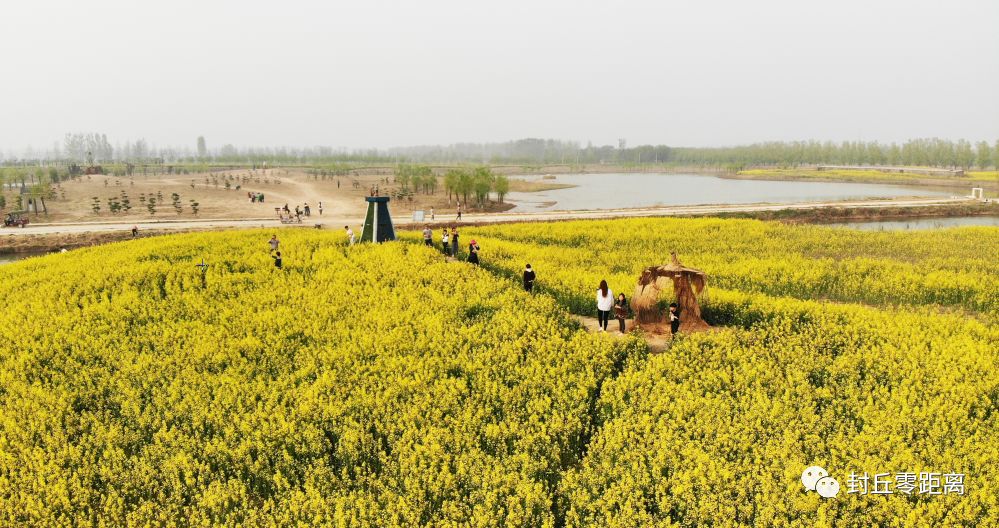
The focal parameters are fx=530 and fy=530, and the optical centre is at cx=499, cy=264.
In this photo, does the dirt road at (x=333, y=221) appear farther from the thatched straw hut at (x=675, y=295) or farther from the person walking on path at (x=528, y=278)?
the thatched straw hut at (x=675, y=295)

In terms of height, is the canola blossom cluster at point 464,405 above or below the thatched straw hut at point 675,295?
below

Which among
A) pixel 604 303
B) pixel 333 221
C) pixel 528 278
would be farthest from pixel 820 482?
pixel 333 221

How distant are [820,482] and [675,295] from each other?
793cm

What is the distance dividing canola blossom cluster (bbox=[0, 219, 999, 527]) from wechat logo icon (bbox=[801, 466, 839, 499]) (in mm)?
152

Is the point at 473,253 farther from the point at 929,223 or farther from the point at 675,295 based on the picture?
the point at 929,223

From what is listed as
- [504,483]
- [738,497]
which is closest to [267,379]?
[504,483]

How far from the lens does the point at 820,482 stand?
9305 mm

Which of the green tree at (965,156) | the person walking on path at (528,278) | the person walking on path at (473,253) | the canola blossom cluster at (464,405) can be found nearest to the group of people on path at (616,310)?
the canola blossom cluster at (464,405)

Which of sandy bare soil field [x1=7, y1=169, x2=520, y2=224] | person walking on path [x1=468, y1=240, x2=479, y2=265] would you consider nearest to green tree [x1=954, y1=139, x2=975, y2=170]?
sandy bare soil field [x1=7, y1=169, x2=520, y2=224]

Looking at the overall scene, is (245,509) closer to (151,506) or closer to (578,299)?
(151,506)

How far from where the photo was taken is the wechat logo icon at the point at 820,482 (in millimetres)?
9172

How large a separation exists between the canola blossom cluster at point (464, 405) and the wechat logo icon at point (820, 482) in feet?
0.50

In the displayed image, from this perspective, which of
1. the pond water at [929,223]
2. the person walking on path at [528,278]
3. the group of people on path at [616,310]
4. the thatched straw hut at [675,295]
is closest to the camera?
the group of people on path at [616,310]

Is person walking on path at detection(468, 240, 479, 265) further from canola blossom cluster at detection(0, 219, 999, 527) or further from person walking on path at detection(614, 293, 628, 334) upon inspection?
person walking on path at detection(614, 293, 628, 334)
